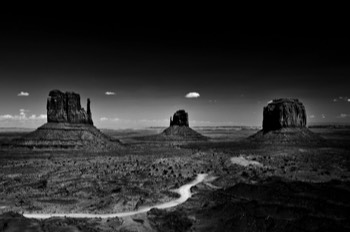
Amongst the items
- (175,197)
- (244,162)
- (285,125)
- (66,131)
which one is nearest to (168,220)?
(175,197)

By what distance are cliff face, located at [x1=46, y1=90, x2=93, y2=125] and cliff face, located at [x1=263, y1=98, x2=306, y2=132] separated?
299 ft

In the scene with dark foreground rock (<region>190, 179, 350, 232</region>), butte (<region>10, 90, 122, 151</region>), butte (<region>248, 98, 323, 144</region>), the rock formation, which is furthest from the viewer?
the rock formation

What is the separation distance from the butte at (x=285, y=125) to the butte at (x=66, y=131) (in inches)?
2925

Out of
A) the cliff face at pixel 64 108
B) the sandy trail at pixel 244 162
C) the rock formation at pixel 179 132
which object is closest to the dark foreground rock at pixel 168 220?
the sandy trail at pixel 244 162

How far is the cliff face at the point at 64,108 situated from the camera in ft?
409

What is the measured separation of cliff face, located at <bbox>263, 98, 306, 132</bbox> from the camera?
14312 centimetres

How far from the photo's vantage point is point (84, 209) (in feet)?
127

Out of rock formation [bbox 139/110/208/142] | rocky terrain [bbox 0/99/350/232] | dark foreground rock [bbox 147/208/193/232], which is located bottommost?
dark foreground rock [bbox 147/208/193/232]

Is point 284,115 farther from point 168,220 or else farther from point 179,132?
point 168,220

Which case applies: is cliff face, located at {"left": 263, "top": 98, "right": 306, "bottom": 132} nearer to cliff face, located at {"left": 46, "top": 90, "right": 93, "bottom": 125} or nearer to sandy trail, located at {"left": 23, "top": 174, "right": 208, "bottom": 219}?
cliff face, located at {"left": 46, "top": 90, "right": 93, "bottom": 125}

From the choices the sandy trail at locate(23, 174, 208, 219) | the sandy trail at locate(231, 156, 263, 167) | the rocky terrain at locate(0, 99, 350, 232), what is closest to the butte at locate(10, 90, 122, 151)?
the rocky terrain at locate(0, 99, 350, 232)

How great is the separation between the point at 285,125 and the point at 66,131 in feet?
336

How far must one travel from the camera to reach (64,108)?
4968 inches

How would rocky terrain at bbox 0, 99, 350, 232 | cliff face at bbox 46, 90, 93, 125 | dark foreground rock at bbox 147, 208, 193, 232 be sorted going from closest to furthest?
rocky terrain at bbox 0, 99, 350, 232 < dark foreground rock at bbox 147, 208, 193, 232 < cliff face at bbox 46, 90, 93, 125
